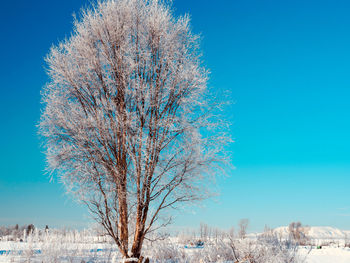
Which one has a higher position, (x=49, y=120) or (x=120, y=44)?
(x=120, y=44)

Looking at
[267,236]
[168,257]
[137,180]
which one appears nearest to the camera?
[137,180]

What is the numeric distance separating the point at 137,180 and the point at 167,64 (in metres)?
3.64

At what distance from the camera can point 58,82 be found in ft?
34.2

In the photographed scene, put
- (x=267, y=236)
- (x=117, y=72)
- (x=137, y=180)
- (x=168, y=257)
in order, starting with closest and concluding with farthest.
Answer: (x=137, y=180) < (x=117, y=72) < (x=267, y=236) < (x=168, y=257)

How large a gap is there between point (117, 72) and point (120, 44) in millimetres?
882

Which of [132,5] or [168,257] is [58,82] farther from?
[168,257]

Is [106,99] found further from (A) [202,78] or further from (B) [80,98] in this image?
(A) [202,78]

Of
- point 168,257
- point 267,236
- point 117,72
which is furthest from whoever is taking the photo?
point 168,257

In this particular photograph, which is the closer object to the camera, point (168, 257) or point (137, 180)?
point (137, 180)

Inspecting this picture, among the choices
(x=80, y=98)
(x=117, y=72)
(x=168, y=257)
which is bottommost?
(x=168, y=257)

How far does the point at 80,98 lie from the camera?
10.4 metres

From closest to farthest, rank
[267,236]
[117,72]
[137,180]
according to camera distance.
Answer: [137,180] → [117,72] → [267,236]

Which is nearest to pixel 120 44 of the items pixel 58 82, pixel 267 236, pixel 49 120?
pixel 58 82

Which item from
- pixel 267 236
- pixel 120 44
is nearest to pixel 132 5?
pixel 120 44
